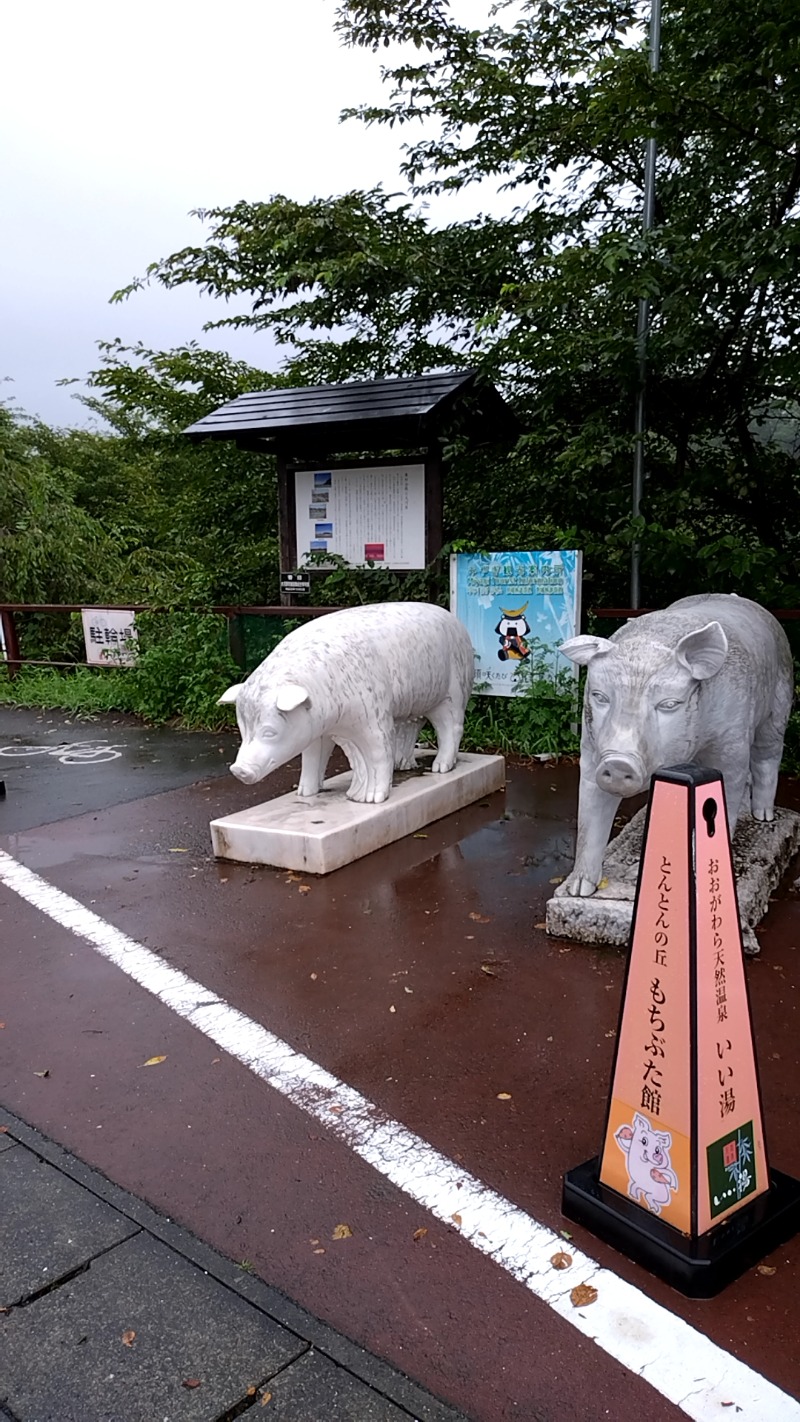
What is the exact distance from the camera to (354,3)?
8.62 meters

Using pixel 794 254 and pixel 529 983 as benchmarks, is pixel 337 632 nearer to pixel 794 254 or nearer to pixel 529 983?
pixel 529 983

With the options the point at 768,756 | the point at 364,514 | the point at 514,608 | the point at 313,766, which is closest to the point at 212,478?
the point at 364,514

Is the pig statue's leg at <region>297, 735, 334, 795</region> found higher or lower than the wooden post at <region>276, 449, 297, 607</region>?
lower

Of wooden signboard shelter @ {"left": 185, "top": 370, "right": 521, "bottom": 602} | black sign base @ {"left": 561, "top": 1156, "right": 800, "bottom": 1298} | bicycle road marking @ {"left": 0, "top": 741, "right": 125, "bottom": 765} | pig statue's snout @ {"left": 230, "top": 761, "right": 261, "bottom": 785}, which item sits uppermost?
wooden signboard shelter @ {"left": 185, "top": 370, "right": 521, "bottom": 602}

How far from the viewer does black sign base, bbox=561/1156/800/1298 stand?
213 centimetres

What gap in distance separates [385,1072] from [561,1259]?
1003 mm

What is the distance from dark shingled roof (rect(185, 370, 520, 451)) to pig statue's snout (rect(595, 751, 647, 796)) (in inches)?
210

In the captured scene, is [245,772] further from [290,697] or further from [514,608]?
[514,608]

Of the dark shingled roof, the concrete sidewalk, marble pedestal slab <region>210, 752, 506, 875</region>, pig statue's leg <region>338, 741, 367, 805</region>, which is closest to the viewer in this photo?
the concrete sidewalk

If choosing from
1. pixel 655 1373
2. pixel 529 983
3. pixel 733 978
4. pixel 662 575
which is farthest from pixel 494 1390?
pixel 662 575

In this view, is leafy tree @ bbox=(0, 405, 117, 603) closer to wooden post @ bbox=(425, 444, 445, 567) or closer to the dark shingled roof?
the dark shingled roof

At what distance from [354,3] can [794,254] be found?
217 inches

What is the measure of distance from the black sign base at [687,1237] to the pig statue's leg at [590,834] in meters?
1.80

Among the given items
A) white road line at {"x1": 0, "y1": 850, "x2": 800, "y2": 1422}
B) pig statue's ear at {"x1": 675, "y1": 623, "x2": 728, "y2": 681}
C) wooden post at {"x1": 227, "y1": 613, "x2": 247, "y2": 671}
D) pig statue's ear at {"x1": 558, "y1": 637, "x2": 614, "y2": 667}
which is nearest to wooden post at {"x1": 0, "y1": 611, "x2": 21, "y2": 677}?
wooden post at {"x1": 227, "y1": 613, "x2": 247, "y2": 671}
